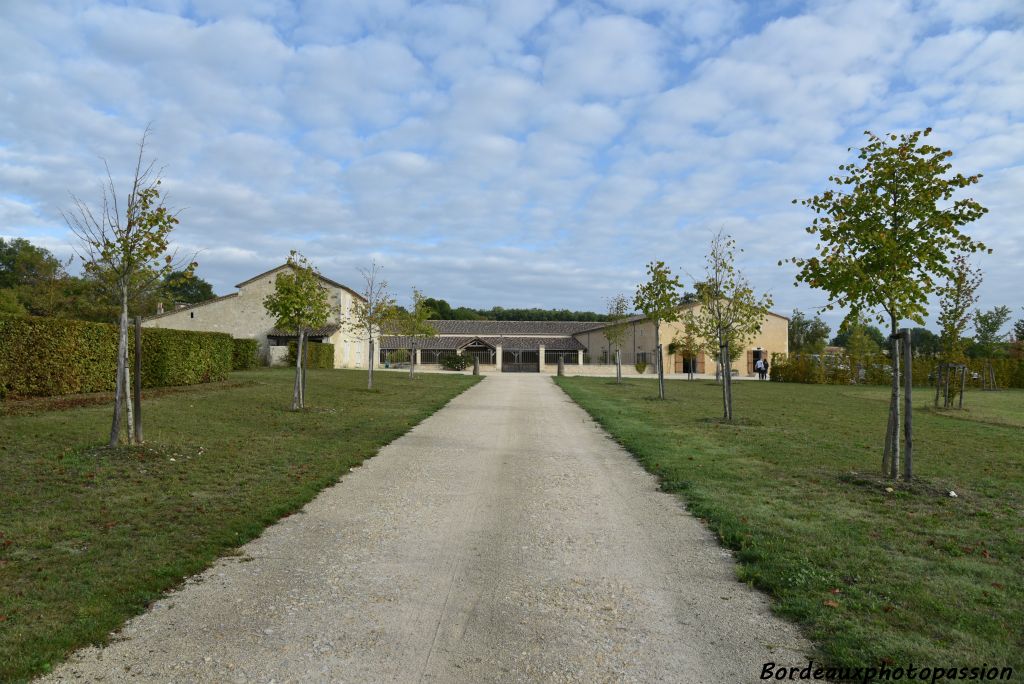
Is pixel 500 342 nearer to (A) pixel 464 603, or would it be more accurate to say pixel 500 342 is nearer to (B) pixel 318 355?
(B) pixel 318 355

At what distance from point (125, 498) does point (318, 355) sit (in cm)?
3325

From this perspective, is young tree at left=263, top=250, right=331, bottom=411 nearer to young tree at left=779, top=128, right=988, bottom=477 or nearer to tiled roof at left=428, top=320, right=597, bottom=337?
young tree at left=779, top=128, right=988, bottom=477

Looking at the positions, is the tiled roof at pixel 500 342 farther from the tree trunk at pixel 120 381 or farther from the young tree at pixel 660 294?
the tree trunk at pixel 120 381

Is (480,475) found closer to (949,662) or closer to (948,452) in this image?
(949,662)

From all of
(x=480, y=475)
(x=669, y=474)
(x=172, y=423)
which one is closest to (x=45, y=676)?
(x=480, y=475)

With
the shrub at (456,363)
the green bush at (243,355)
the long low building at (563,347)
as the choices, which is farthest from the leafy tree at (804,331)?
the green bush at (243,355)

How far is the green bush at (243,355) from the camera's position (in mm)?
31656

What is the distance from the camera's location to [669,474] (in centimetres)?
809

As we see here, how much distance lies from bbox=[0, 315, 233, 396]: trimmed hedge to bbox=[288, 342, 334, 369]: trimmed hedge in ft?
58.4

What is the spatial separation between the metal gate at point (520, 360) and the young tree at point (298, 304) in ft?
135

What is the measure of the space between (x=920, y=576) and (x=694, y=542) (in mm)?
1648

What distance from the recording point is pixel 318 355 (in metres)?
38.4

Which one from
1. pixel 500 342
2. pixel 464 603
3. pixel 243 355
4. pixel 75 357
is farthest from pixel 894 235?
pixel 500 342

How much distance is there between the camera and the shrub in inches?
1861
